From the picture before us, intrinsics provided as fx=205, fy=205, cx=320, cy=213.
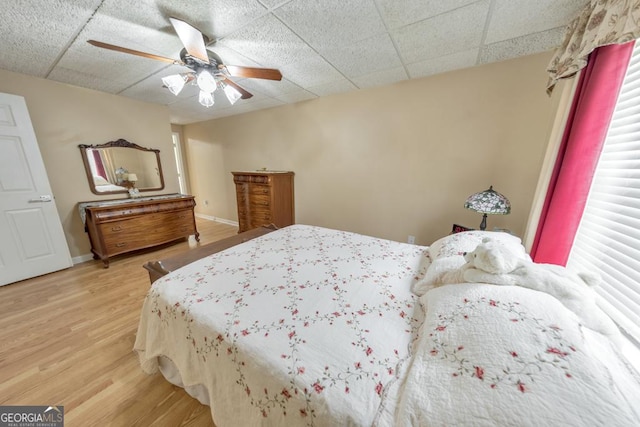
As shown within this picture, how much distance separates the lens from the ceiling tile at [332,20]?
1.29m

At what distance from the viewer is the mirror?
278 cm

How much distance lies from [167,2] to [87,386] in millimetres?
2379

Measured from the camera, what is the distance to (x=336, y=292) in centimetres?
112

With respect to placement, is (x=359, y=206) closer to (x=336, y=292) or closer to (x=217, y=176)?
(x=336, y=292)

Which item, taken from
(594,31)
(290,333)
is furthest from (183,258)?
(594,31)

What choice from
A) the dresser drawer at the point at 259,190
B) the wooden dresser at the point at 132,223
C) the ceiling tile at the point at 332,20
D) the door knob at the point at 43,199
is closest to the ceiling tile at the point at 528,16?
the ceiling tile at the point at 332,20

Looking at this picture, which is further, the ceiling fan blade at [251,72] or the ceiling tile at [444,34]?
the ceiling fan blade at [251,72]

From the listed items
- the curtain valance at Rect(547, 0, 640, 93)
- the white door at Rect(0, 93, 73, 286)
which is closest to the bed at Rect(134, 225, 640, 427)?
the curtain valance at Rect(547, 0, 640, 93)

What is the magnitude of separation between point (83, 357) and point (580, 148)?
11.2ft

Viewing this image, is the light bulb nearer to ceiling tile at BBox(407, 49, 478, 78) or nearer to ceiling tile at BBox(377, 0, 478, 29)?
ceiling tile at BBox(377, 0, 478, 29)

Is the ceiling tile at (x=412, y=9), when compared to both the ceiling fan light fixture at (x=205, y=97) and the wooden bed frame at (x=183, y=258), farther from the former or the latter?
the wooden bed frame at (x=183, y=258)

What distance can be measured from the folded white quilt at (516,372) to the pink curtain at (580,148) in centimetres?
90

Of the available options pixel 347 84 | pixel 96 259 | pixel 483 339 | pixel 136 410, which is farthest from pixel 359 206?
pixel 96 259

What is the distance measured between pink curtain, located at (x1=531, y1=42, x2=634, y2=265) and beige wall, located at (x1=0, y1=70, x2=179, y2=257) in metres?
4.76
